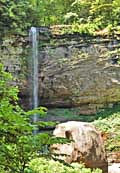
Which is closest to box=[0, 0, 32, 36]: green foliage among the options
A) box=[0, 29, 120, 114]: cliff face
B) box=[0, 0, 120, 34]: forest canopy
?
box=[0, 0, 120, 34]: forest canopy

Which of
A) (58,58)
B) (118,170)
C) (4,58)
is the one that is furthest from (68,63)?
(118,170)

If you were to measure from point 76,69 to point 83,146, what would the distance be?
19.1ft

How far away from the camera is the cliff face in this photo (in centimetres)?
1222

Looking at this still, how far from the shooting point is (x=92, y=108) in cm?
1302

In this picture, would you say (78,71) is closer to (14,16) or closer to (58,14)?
(14,16)

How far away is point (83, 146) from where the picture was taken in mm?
6828

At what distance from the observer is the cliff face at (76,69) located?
12.2 metres

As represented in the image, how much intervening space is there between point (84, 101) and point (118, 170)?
457cm

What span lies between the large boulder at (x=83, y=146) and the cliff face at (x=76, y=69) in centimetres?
511

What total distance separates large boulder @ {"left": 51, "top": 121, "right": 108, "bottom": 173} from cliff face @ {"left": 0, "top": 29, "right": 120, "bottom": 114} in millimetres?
5109

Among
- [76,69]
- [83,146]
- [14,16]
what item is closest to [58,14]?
[14,16]

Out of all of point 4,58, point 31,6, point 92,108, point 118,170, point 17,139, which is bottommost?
point 118,170

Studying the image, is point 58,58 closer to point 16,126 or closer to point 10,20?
point 10,20

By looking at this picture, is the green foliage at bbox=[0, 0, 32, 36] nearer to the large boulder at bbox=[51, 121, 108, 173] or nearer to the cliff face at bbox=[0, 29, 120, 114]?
the cliff face at bbox=[0, 29, 120, 114]
